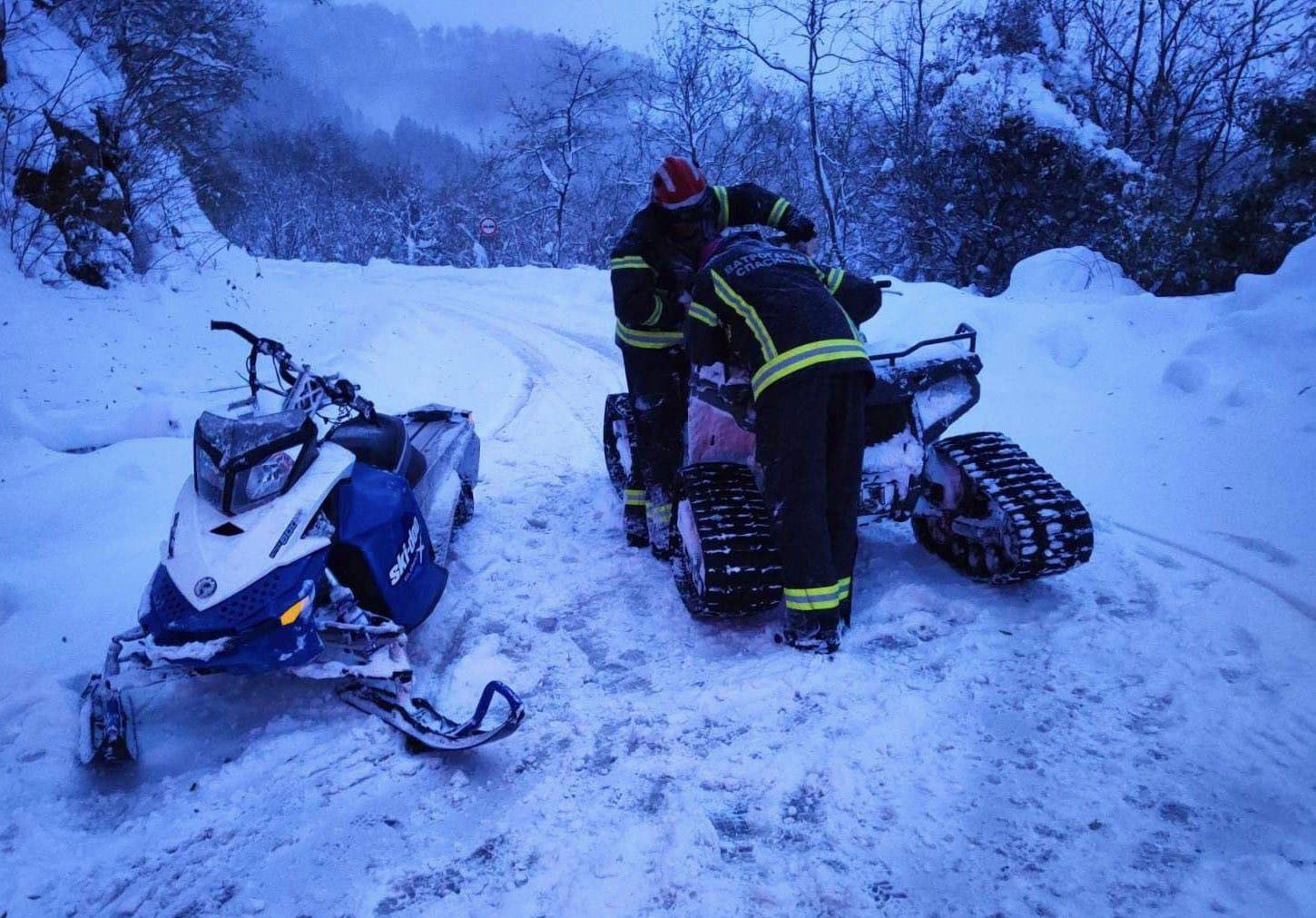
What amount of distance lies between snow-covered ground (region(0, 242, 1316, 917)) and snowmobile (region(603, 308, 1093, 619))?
0.21m

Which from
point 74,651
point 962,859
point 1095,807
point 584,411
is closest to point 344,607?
point 74,651

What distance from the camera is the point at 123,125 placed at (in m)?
10.2

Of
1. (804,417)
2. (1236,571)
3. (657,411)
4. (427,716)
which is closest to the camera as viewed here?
(427,716)

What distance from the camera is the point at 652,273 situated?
4.20 m

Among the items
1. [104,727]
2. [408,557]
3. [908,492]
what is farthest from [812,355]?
[104,727]

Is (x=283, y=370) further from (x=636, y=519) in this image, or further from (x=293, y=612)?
(x=636, y=519)

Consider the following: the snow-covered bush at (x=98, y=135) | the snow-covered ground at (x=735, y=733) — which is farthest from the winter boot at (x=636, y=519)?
the snow-covered bush at (x=98, y=135)

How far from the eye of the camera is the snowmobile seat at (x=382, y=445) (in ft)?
12.3

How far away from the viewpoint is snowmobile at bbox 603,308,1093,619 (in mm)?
3160

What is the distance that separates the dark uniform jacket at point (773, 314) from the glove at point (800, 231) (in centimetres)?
84

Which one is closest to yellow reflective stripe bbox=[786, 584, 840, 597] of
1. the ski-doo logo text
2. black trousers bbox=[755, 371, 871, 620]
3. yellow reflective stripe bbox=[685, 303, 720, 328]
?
black trousers bbox=[755, 371, 871, 620]

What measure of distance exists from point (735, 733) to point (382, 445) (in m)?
2.26

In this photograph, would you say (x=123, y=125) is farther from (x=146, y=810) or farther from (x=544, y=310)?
(x=146, y=810)

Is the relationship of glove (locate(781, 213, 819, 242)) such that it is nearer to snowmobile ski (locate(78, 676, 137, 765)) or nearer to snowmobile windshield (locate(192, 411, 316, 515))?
snowmobile windshield (locate(192, 411, 316, 515))
